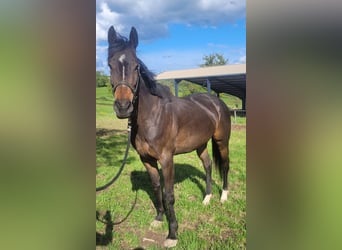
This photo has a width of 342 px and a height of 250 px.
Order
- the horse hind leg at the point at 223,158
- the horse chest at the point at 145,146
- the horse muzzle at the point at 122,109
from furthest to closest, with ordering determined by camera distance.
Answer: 1. the horse hind leg at the point at 223,158
2. the horse chest at the point at 145,146
3. the horse muzzle at the point at 122,109

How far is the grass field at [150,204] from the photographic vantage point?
2.25 metres

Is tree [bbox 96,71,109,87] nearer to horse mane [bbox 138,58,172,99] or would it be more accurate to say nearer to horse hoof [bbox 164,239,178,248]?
horse mane [bbox 138,58,172,99]

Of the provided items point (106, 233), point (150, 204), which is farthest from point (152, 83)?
point (150, 204)

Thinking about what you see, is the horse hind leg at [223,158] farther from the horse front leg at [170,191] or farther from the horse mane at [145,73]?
the horse mane at [145,73]

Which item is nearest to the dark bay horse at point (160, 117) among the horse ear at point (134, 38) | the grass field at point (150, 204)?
the horse ear at point (134, 38)

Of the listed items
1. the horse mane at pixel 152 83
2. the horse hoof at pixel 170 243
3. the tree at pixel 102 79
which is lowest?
the horse hoof at pixel 170 243

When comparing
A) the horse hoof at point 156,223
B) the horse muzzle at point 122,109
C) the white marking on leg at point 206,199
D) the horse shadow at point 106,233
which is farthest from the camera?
the white marking on leg at point 206,199

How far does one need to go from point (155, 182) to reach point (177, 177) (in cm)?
140

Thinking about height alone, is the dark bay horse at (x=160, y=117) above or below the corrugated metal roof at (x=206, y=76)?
below

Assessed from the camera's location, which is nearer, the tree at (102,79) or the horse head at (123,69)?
the tree at (102,79)

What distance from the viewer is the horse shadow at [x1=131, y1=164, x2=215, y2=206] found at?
11.6ft

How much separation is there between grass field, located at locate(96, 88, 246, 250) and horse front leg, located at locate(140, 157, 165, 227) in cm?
8
